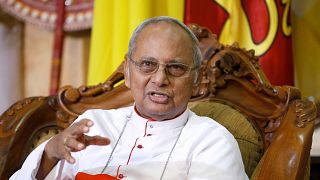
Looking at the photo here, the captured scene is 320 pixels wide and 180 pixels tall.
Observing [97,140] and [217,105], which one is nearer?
[97,140]

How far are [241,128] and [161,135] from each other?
343mm

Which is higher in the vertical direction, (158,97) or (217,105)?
(158,97)

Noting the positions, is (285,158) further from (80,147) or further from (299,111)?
(80,147)

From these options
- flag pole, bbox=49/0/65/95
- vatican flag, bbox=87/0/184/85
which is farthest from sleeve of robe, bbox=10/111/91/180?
flag pole, bbox=49/0/65/95

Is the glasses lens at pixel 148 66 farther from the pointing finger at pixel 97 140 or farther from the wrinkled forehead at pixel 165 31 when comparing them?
the pointing finger at pixel 97 140

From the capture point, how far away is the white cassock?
140 centimetres

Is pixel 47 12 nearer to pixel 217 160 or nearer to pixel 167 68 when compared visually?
pixel 167 68

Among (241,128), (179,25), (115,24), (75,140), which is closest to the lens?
(75,140)

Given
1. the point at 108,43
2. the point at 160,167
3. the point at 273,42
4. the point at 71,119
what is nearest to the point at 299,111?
the point at 160,167

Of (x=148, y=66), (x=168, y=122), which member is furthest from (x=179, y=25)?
(x=168, y=122)

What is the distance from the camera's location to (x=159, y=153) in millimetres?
1502

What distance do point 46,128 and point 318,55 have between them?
3.95 feet

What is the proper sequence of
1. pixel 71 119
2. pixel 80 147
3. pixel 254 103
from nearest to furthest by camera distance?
pixel 80 147
pixel 254 103
pixel 71 119

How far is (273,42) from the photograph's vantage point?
212 cm
